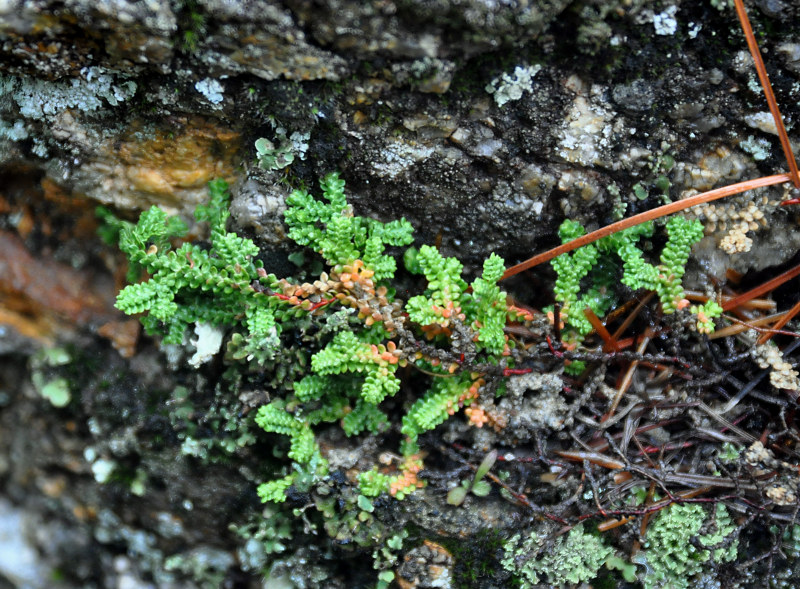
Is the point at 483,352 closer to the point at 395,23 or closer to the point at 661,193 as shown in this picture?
the point at 661,193

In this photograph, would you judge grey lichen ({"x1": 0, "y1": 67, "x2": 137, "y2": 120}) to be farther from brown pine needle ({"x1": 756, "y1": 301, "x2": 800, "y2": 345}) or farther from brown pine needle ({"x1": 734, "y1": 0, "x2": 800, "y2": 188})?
brown pine needle ({"x1": 756, "y1": 301, "x2": 800, "y2": 345})

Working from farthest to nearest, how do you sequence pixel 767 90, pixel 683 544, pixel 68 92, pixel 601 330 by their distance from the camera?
1. pixel 601 330
2. pixel 683 544
3. pixel 68 92
4. pixel 767 90

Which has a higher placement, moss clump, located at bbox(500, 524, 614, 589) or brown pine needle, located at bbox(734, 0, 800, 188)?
brown pine needle, located at bbox(734, 0, 800, 188)

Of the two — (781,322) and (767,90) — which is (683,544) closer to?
(781,322)

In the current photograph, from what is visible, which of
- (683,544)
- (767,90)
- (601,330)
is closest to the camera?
(767,90)

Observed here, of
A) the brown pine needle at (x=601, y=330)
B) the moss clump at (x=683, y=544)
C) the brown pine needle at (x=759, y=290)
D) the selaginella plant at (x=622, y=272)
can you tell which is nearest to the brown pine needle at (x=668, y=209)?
the selaginella plant at (x=622, y=272)

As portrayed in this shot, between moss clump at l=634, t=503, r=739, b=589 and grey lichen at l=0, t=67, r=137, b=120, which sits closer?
grey lichen at l=0, t=67, r=137, b=120

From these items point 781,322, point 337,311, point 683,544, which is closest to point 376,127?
point 337,311

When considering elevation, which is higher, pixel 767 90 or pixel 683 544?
pixel 767 90

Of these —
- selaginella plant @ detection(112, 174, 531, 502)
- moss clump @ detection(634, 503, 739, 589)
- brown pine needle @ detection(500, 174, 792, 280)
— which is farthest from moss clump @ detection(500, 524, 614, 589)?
brown pine needle @ detection(500, 174, 792, 280)

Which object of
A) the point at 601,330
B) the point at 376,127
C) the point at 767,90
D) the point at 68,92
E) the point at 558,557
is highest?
the point at 767,90
